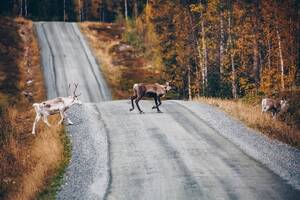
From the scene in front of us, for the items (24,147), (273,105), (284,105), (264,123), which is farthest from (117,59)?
(24,147)

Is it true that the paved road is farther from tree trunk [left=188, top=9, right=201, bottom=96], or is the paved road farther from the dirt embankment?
the dirt embankment

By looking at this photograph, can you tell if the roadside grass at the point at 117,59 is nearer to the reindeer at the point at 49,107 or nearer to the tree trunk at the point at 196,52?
the tree trunk at the point at 196,52

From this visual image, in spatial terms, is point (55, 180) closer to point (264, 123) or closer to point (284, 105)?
point (264, 123)

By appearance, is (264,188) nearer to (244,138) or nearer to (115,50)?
(244,138)

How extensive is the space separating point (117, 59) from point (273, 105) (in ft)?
87.3

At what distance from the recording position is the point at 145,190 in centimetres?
1186

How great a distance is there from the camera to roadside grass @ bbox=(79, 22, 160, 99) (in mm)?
41044

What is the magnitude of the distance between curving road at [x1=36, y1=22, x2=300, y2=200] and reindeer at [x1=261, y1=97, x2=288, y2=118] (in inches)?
100

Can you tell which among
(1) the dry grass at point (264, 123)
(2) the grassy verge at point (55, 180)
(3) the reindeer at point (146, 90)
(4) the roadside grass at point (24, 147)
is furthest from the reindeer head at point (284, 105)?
(2) the grassy verge at point (55, 180)

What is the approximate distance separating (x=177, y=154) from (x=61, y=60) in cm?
3371

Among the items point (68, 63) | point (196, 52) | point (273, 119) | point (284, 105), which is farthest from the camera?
point (68, 63)

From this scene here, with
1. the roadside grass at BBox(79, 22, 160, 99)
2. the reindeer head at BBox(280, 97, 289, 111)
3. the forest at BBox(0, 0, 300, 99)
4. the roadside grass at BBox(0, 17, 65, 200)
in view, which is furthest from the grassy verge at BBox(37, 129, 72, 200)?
the roadside grass at BBox(79, 22, 160, 99)

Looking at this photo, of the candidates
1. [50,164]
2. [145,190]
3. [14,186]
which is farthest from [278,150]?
[14,186]

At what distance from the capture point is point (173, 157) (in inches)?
584
